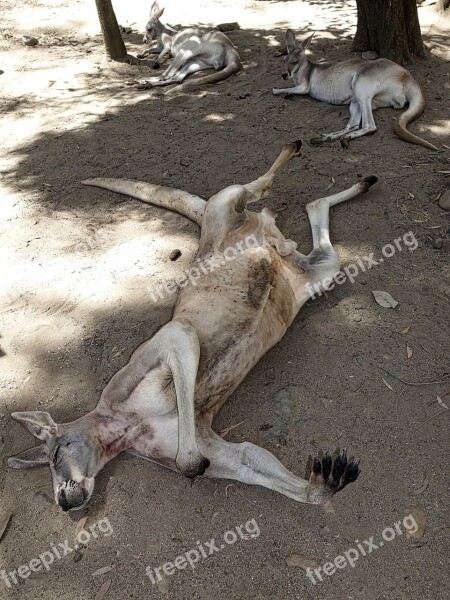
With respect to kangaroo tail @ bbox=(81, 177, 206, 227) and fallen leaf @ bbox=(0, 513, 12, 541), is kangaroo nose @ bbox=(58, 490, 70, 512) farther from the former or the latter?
kangaroo tail @ bbox=(81, 177, 206, 227)

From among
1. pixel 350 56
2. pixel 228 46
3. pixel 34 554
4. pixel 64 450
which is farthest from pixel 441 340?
pixel 228 46

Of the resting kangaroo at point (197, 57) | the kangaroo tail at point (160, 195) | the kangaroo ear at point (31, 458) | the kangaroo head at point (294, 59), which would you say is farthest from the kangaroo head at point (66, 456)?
the resting kangaroo at point (197, 57)

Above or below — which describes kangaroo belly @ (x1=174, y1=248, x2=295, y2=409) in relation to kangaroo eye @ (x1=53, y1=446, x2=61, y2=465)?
above

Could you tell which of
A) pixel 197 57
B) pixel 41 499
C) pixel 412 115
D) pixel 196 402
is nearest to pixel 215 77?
pixel 197 57

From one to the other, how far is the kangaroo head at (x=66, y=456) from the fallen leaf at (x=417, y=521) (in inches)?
54.5

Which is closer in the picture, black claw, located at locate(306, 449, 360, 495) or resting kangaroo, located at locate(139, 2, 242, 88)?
black claw, located at locate(306, 449, 360, 495)

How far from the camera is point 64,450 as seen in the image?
2.64m

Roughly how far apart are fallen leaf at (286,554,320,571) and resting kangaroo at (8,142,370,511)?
22 cm

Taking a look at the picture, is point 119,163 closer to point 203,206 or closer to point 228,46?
point 203,206

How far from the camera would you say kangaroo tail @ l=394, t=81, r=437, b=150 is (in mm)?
4816

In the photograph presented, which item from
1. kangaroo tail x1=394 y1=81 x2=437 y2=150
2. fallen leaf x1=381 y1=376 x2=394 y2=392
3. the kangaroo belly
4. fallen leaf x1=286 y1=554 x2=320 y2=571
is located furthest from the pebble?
kangaroo tail x1=394 y1=81 x2=437 y2=150

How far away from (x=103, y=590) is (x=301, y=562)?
82 centimetres

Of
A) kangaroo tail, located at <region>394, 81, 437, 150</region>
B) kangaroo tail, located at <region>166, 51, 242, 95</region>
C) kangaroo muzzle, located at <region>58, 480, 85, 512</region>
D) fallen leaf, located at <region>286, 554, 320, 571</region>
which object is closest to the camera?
fallen leaf, located at <region>286, 554, 320, 571</region>

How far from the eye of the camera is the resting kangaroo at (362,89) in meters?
5.13
